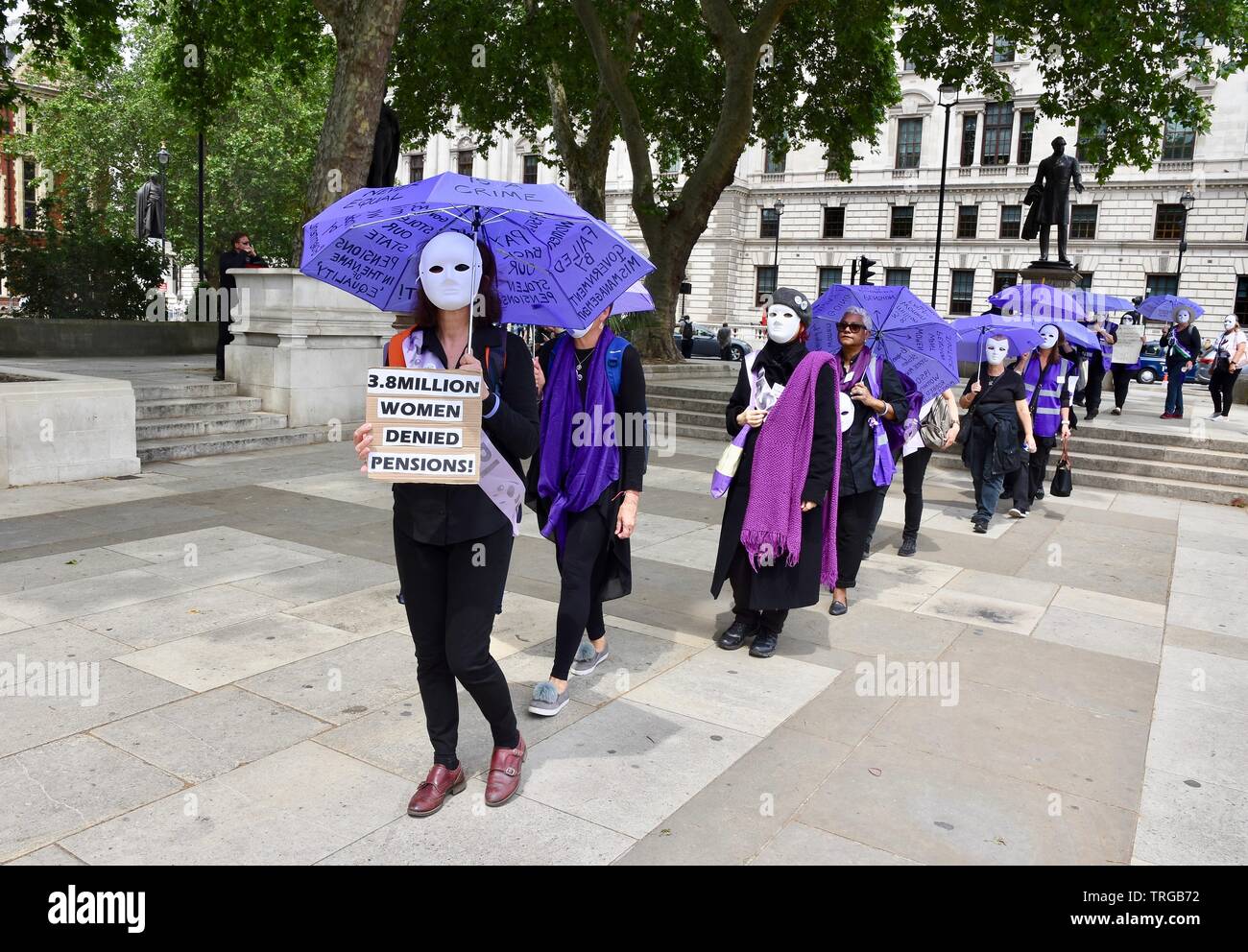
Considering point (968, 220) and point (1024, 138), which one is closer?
point (1024, 138)

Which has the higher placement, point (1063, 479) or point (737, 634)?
point (1063, 479)

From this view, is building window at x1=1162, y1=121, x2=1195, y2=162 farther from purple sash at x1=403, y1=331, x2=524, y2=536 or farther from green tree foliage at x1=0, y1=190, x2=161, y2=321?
purple sash at x1=403, y1=331, x2=524, y2=536

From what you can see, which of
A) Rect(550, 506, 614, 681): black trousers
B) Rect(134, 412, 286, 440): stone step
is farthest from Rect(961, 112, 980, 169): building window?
Rect(550, 506, 614, 681): black trousers

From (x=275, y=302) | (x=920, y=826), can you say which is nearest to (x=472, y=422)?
(x=920, y=826)

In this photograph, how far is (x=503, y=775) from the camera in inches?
144

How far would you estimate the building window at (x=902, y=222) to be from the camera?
5284cm

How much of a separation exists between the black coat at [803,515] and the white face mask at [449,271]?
95.6 inches

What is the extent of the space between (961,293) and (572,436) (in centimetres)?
5140

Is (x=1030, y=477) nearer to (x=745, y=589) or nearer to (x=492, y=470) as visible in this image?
(x=745, y=589)

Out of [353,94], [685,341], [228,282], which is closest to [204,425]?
[228,282]

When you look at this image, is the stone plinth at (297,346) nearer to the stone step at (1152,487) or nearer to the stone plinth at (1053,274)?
the stone step at (1152,487)

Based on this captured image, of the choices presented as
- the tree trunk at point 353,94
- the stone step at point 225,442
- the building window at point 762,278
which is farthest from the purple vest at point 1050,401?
the building window at point 762,278

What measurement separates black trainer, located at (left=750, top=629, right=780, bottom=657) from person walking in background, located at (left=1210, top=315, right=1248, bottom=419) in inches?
552
